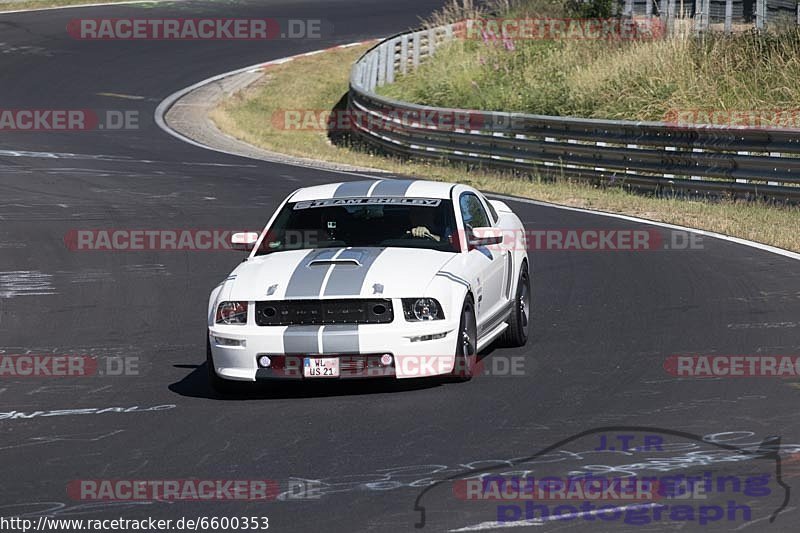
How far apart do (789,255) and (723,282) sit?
6.03 feet

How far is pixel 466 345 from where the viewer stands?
30.9 ft

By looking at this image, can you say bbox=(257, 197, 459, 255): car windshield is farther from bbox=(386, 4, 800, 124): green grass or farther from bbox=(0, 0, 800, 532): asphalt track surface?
bbox=(386, 4, 800, 124): green grass

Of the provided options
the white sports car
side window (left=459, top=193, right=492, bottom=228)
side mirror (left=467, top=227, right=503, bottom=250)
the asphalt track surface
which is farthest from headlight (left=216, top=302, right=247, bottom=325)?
side window (left=459, top=193, right=492, bottom=228)

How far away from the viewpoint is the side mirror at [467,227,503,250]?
1016 cm

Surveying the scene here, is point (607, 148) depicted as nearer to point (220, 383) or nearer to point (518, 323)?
point (518, 323)

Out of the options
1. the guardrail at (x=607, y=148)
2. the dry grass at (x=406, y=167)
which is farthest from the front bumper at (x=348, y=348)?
the guardrail at (x=607, y=148)

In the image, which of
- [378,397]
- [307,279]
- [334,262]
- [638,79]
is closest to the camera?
[378,397]

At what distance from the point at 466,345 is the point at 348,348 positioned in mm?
904

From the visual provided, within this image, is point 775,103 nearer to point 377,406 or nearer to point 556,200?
point 556,200

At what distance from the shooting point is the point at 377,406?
877 cm

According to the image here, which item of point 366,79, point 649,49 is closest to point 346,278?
point 649,49

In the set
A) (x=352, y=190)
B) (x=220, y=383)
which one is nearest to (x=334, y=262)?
(x=220, y=383)

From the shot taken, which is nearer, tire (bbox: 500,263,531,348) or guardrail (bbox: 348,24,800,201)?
tire (bbox: 500,263,531,348)

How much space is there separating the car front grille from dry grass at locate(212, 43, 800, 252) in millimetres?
7814
